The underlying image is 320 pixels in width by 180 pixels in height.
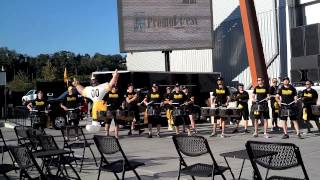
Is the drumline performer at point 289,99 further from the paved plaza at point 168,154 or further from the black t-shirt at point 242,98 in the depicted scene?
the black t-shirt at point 242,98

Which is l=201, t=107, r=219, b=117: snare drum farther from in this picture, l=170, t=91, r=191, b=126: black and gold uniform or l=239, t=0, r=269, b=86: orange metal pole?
l=239, t=0, r=269, b=86: orange metal pole

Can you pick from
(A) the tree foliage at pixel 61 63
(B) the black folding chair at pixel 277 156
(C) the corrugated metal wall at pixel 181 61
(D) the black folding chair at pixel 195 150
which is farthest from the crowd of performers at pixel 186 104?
(A) the tree foliage at pixel 61 63

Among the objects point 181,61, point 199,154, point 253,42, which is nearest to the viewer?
point 199,154

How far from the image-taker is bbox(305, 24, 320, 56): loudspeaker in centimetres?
3042

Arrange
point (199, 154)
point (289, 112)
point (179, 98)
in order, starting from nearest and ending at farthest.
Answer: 1. point (199, 154)
2. point (289, 112)
3. point (179, 98)

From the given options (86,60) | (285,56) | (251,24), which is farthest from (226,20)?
(86,60)

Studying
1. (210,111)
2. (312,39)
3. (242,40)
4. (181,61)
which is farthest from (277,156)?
(181,61)

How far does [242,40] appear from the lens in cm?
3316

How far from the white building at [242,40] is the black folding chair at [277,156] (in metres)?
25.8

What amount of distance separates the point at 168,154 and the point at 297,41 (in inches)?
824

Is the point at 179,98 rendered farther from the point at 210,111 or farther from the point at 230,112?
the point at 230,112

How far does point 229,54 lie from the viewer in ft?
114

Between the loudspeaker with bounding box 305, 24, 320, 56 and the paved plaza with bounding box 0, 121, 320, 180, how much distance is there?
14.3 meters

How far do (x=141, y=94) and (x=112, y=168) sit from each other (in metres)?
14.2
